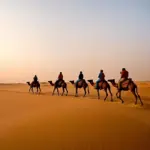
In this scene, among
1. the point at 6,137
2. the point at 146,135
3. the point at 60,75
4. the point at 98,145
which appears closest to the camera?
the point at 98,145

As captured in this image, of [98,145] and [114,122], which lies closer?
[98,145]

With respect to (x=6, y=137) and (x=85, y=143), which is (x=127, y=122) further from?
(x=6, y=137)

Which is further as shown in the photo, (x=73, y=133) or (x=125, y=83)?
(x=125, y=83)

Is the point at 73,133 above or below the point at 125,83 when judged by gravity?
below

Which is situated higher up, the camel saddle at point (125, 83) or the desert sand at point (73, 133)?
the camel saddle at point (125, 83)

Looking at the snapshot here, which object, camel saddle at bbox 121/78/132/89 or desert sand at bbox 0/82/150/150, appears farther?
camel saddle at bbox 121/78/132/89

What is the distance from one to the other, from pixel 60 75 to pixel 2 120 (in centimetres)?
1587

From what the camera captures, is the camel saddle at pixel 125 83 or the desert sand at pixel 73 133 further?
the camel saddle at pixel 125 83

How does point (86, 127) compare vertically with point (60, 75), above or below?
below

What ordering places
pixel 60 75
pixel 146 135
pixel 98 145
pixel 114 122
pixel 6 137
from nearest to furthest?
pixel 98 145 < pixel 6 137 < pixel 146 135 < pixel 114 122 < pixel 60 75

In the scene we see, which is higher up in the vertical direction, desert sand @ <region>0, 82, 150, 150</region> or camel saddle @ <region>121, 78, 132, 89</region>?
camel saddle @ <region>121, 78, 132, 89</region>

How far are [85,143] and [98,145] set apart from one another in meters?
0.36

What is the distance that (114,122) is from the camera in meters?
11.2

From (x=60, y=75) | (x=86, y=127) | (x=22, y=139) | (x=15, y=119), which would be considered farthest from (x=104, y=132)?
(x=60, y=75)
